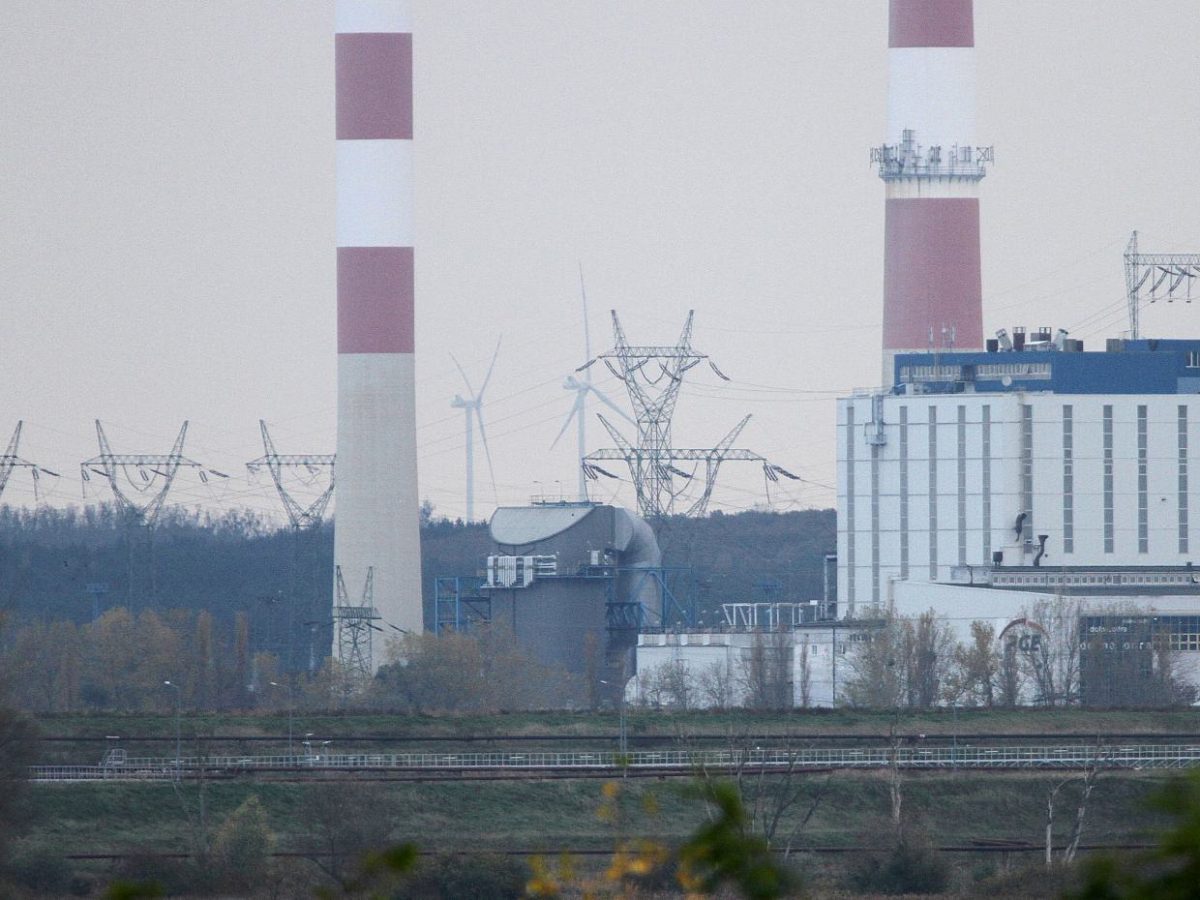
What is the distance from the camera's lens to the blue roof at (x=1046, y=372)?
73000 millimetres

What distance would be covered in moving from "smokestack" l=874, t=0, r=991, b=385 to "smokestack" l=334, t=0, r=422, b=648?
15.7m

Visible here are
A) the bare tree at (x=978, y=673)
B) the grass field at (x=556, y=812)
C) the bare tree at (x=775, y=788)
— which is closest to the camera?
the bare tree at (x=775, y=788)

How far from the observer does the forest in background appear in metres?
91.9

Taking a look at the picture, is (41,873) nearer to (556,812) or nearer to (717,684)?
(556,812)

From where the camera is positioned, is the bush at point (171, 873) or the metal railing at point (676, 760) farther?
the metal railing at point (676, 760)

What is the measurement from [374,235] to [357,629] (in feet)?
39.5

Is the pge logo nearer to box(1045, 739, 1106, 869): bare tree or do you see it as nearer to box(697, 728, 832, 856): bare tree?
box(1045, 739, 1106, 869): bare tree

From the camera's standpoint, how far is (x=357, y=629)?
71.1 metres

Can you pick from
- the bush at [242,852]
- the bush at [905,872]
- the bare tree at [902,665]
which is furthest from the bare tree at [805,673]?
the bush at [242,852]

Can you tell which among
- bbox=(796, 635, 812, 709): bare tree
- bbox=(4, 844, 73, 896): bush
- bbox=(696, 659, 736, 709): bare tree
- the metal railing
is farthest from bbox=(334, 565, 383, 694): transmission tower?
bbox=(4, 844, 73, 896): bush

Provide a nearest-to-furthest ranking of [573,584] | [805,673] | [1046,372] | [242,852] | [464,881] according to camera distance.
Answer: [464,881] < [242,852] < [805,673] < [1046,372] < [573,584]

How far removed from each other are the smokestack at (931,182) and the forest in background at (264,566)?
45.2 ft

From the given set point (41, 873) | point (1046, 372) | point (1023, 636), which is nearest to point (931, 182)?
point (1046, 372)

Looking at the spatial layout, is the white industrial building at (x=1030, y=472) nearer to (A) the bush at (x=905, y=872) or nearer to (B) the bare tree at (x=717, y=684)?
(B) the bare tree at (x=717, y=684)
